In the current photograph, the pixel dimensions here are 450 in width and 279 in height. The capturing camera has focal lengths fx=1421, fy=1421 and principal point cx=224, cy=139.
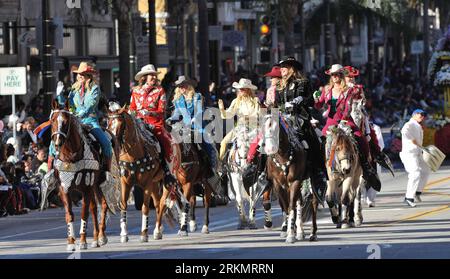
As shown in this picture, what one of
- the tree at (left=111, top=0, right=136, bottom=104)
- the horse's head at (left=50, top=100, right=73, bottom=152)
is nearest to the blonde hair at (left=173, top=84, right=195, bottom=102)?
the horse's head at (left=50, top=100, right=73, bottom=152)

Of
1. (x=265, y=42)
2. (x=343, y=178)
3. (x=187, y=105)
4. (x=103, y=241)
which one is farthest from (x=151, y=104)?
(x=265, y=42)

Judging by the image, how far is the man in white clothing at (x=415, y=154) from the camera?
2695cm

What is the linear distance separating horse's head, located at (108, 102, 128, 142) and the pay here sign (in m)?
11.4

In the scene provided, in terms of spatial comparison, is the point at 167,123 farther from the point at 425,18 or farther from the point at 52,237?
the point at 425,18

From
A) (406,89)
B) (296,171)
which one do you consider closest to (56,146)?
(296,171)

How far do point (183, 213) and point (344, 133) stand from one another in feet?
9.33

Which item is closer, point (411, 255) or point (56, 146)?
point (411, 255)

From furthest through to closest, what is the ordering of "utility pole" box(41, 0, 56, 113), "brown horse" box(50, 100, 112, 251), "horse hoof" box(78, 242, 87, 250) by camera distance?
"utility pole" box(41, 0, 56, 113), "horse hoof" box(78, 242, 87, 250), "brown horse" box(50, 100, 112, 251)

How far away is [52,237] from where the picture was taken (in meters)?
23.0

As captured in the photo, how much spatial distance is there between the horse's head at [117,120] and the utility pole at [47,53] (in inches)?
437

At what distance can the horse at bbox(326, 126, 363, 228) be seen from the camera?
2238 cm

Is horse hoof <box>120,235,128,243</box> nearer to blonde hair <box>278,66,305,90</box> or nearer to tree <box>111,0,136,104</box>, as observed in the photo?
blonde hair <box>278,66,305,90</box>

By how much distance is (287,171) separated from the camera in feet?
67.2

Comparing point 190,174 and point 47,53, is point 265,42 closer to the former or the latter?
point 47,53
